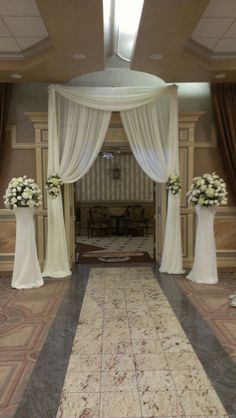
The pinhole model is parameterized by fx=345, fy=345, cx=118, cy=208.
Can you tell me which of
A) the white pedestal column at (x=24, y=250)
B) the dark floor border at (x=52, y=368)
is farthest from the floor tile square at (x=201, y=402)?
the white pedestal column at (x=24, y=250)

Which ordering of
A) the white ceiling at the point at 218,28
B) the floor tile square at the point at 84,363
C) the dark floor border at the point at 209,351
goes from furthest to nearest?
1. the white ceiling at the point at 218,28
2. the floor tile square at the point at 84,363
3. the dark floor border at the point at 209,351

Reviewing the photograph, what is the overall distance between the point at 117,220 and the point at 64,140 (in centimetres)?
625

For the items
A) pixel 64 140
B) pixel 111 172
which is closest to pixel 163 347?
pixel 64 140

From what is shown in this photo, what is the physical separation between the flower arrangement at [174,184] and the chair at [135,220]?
18.9ft

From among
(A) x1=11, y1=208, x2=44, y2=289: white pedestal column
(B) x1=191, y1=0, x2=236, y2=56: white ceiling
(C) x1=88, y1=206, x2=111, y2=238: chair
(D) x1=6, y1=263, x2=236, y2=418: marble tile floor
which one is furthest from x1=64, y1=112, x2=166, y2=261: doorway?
(D) x1=6, y1=263, x2=236, y2=418: marble tile floor

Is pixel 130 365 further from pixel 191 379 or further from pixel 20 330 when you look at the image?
pixel 20 330

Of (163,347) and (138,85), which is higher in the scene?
(138,85)

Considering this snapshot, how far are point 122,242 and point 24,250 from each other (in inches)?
206

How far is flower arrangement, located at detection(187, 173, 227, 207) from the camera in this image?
5.15 metres

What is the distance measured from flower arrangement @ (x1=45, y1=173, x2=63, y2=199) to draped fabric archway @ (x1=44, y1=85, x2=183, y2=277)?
0.36 feet

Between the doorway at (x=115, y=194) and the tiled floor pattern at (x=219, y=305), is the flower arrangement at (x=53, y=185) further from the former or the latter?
the doorway at (x=115, y=194)

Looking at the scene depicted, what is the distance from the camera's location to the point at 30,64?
201 inches

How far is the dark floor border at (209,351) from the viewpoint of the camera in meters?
2.46

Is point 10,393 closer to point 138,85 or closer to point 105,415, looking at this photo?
point 105,415
